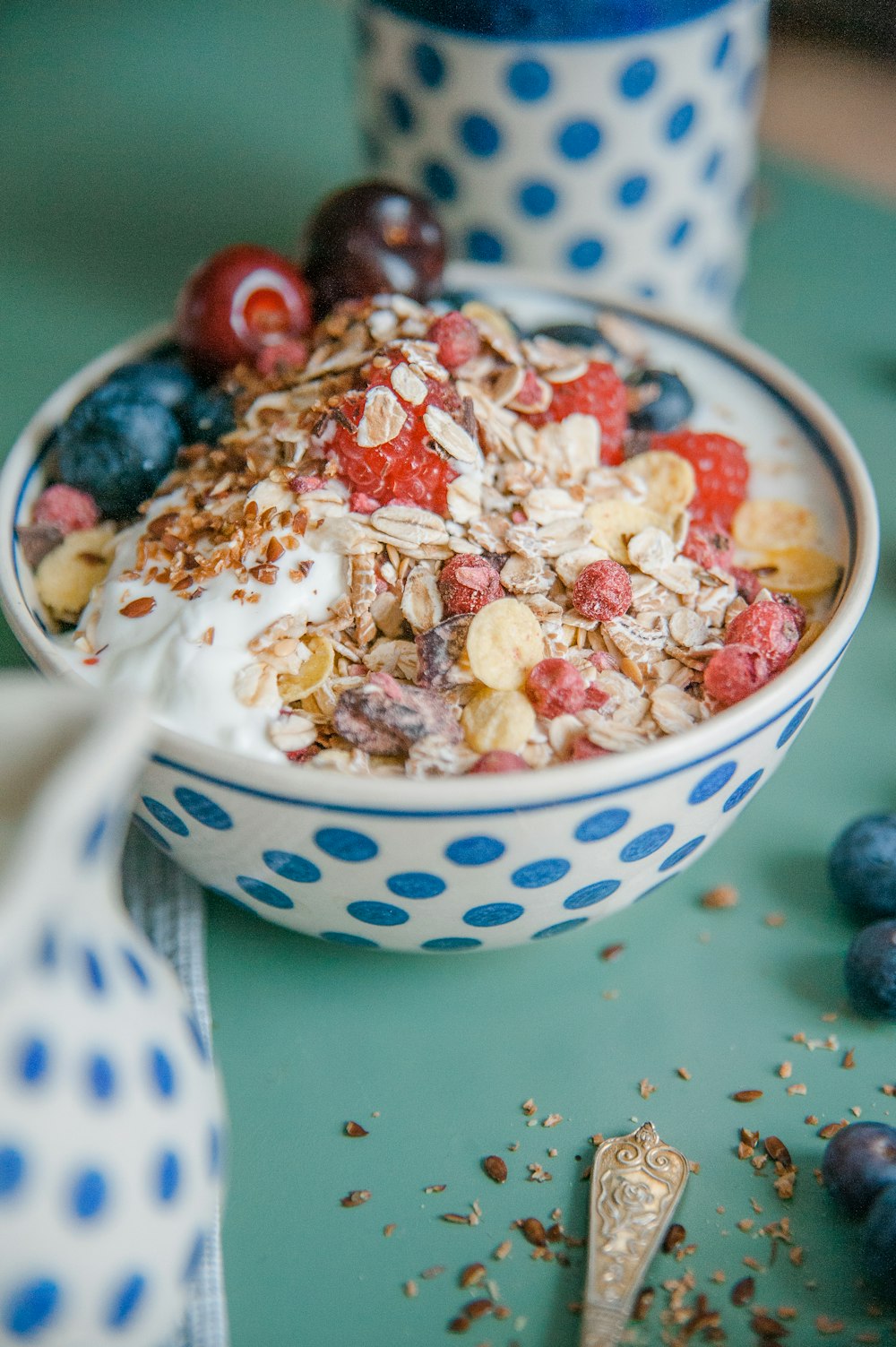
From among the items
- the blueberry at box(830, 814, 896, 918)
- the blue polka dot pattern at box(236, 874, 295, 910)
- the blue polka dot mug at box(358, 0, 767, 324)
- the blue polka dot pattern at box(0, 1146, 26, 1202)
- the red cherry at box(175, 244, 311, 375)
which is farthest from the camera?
the blue polka dot mug at box(358, 0, 767, 324)

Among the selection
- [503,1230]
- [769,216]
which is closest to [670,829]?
[503,1230]

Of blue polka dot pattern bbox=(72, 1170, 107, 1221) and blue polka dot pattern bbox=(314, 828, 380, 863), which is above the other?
blue polka dot pattern bbox=(314, 828, 380, 863)

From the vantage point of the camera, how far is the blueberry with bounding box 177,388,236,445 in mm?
850

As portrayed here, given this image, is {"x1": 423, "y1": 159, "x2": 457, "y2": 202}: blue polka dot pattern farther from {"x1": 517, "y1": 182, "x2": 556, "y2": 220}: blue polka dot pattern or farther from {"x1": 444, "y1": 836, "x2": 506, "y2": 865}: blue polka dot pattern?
{"x1": 444, "y1": 836, "x2": 506, "y2": 865}: blue polka dot pattern

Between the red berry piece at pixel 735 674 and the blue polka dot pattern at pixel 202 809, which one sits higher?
the red berry piece at pixel 735 674

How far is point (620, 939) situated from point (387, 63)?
0.80 meters

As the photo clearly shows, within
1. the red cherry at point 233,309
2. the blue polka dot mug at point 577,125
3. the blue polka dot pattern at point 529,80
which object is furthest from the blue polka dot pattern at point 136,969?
the blue polka dot pattern at point 529,80

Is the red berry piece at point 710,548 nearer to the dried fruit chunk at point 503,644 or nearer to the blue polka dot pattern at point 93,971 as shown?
the dried fruit chunk at point 503,644

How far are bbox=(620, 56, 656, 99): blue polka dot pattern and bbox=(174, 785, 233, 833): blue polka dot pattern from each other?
2.47 feet

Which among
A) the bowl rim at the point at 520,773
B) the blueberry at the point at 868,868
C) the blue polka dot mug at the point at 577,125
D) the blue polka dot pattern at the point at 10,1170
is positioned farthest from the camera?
the blue polka dot mug at the point at 577,125

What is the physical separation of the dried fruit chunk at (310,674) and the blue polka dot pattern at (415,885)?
4.6 inches

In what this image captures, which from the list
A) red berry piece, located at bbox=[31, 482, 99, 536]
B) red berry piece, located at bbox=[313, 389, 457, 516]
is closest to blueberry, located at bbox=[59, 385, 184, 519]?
red berry piece, located at bbox=[31, 482, 99, 536]

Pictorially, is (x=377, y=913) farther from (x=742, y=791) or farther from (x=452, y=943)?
(x=742, y=791)

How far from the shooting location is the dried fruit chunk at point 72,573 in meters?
0.76
